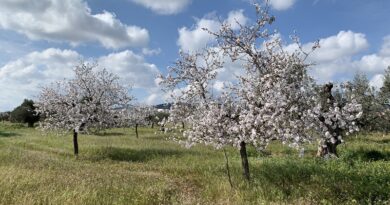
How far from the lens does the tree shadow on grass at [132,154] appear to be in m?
32.1

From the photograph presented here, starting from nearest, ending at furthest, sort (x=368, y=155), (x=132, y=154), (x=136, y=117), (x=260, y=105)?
(x=260, y=105) < (x=368, y=155) < (x=132, y=154) < (x=136, y=117)

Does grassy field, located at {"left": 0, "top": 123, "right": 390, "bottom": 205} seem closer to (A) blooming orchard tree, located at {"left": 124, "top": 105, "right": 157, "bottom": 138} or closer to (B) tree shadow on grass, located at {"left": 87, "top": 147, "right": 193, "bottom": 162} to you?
(B) tree shadow on grass, located at {"left": 87, "top": 147, "right": 193, "bottom": 162}

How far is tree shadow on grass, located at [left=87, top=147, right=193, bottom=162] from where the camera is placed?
1265 inches

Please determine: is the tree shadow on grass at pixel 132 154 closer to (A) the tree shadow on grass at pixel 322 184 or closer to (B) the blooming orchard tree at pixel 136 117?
(B) the blooming orchard tree at pixel 136 117

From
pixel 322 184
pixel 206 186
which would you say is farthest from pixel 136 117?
pixel 322 184

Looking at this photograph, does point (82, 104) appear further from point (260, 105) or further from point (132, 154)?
point (260, 105)

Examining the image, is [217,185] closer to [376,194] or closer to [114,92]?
[376,194]

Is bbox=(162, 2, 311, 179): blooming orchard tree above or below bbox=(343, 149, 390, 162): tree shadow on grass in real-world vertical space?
above

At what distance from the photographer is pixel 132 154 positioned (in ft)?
110

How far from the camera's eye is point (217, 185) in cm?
1755

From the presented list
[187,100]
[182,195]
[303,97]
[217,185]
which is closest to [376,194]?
[303,97]

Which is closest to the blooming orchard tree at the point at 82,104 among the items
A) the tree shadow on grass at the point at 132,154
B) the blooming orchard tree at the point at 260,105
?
the tree shadow on grass at the point at 132,154

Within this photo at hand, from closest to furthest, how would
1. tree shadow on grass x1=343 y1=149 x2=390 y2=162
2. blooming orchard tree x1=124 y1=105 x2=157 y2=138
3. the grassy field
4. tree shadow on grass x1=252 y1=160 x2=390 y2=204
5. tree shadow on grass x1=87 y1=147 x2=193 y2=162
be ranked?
the grassy field < tree shadow on grass x1=252 y1=160 x2=390 y2=204 < tree shadow on grass x1=343 y1=149 x2=390 y2=162 < tree shadow on grass x1=87 y1=147 x2=193 y2=162 < blooming orchard tree x1=124 y1=105 x2=157 y2=138

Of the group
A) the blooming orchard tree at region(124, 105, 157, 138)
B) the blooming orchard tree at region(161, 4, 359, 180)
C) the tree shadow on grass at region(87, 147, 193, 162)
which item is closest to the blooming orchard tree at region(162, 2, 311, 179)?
the blooming orchard tree at region(161, 4, 359, 180)
